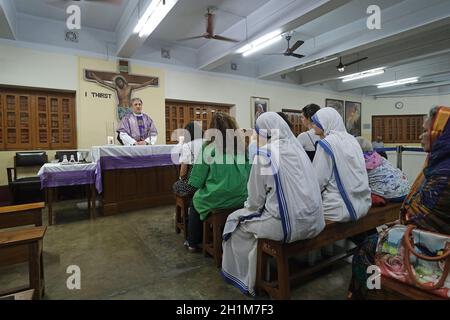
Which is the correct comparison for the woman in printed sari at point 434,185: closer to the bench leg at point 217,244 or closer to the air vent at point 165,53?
the bench leg at point 217,244

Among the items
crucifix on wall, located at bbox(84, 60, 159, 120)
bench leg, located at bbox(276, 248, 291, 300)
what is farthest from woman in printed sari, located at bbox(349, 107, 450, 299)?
crucifix on wall, located at bbox(84, 60, 159, 120)

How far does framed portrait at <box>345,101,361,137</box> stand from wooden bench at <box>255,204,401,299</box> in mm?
9539

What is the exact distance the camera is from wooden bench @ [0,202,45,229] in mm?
2191

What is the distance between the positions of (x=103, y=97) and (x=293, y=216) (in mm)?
5374

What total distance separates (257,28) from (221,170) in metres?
3.88

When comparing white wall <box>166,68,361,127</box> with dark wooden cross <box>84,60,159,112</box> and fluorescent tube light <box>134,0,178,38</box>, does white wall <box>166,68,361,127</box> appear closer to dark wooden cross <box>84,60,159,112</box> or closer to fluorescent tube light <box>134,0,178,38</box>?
dark wooden cross <box>84,60,159,112</box>

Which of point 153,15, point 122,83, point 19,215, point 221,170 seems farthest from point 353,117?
point 19,215

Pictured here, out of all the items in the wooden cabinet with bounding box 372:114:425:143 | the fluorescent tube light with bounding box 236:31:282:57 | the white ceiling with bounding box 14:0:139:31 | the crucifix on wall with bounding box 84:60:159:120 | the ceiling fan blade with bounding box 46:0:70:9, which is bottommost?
the wooden cabinet with bounding box 372:114:425:143

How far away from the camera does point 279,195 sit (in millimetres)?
1569

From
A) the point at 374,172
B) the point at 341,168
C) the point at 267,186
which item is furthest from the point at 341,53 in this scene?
the point at 267,186

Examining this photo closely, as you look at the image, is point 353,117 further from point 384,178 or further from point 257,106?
point 384,178

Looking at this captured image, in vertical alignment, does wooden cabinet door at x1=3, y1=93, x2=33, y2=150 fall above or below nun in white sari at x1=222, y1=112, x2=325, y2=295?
above
